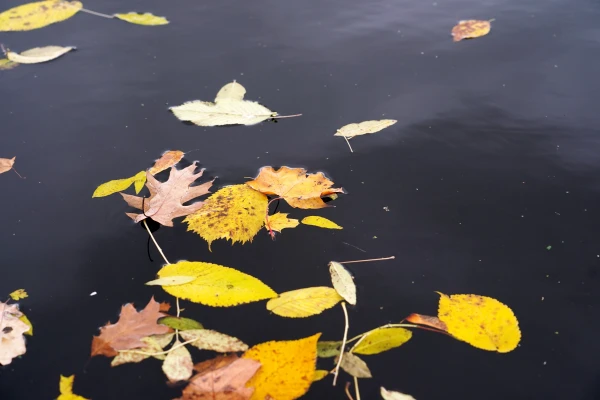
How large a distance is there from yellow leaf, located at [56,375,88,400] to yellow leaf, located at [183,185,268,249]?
361 millimetres

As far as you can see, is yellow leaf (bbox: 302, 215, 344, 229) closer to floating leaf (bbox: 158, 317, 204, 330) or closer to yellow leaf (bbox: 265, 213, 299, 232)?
yellow leaf (bbox: 265, 213, 299, 232)

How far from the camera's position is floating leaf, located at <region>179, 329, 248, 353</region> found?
2.93 ft

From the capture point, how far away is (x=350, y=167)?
Answer: 125 centimetres

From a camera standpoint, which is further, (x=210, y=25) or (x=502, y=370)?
(x=210, y=25)

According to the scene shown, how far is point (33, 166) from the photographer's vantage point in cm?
128

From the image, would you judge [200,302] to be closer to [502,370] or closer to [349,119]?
[502,370]

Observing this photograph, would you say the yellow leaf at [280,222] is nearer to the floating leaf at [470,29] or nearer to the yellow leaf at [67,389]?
the yellow leaf at [67,389]

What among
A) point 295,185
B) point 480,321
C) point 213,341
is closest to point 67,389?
point 213,341

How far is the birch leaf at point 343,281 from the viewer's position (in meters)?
0.97

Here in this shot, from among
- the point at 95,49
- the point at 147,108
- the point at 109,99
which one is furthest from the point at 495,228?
the point at 95,49

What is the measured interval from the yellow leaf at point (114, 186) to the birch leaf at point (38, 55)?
69 cm

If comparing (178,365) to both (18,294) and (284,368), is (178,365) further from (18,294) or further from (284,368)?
(18,294)

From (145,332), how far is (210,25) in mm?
1181

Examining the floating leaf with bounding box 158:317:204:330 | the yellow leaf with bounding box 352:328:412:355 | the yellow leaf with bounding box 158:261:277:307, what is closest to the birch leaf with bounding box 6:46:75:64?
the yellow leaf with bounding box 158:261:277:307
